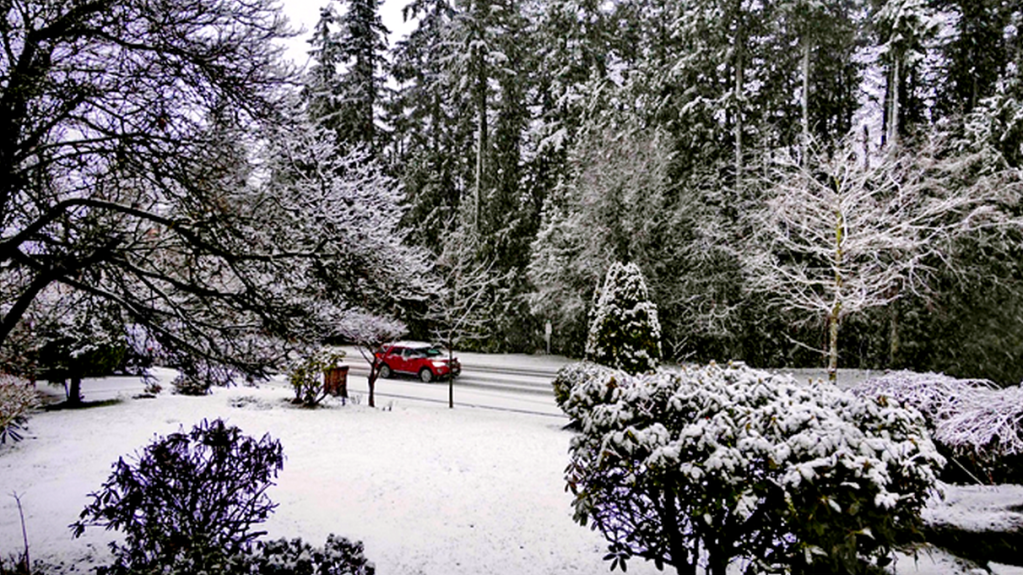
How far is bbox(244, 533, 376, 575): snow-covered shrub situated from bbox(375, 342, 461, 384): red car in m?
15.1

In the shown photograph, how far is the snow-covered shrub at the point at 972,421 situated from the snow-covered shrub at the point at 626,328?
3.84m

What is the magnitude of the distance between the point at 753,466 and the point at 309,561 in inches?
132

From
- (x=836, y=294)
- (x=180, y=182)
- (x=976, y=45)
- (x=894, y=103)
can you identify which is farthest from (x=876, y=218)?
(x=180, y=182)

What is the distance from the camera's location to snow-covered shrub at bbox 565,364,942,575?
3045 millimetres

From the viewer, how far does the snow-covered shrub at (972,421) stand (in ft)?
18.8

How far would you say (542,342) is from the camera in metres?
27.7

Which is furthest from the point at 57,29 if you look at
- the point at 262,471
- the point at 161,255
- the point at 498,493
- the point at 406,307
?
the point at 498,493

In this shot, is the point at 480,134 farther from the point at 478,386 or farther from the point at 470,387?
the point at 470,387

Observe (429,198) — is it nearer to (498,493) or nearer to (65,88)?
(498,493)

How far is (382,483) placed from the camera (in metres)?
7.61

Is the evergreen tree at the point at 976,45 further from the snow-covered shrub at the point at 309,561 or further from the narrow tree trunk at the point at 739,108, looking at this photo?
the snow-covered shrub at the point at 309,561

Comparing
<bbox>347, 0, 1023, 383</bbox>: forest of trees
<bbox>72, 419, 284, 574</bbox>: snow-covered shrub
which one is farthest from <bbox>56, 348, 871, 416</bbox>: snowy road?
<bbox>72, 419, 284, 574</bbox>: snow-covered shrub

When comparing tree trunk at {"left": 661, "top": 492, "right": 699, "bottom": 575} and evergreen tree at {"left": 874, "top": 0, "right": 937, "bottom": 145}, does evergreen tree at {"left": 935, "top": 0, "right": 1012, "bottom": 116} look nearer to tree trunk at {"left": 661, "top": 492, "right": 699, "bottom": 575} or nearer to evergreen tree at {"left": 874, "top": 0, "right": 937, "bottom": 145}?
evergreen tree at {"left": 874, "top": 0, "right": 937, "bottom": 145}

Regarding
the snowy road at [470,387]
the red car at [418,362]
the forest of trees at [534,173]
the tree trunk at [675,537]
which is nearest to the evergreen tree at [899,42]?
the forest of trees at [534,173]
